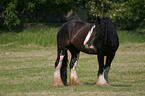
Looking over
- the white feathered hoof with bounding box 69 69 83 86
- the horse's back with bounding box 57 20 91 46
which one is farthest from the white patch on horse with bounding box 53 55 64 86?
the horse's back with bounding box 57 20 91 46

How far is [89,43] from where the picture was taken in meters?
9.53

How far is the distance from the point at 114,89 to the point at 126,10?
27793 mm

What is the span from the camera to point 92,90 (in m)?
8.55

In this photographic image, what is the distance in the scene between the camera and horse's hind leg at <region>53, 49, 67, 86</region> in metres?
9.94

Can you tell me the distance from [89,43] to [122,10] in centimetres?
2725

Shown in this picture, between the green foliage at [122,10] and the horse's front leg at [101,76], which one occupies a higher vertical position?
the horse's front leg at [101,76]

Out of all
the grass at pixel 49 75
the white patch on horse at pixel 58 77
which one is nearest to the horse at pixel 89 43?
the white patch on horse at pixel 58 77

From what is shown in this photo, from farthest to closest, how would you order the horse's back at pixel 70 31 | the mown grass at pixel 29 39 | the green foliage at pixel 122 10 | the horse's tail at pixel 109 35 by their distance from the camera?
the green foliage at pixel 122 10
the mown grass at pixel 29 39
the horse's back at pixel 70 31
the horse's tail at pixel 109 35

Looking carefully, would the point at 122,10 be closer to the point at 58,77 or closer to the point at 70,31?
the point at 70,31

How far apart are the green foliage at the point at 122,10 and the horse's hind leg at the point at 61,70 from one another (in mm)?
23699

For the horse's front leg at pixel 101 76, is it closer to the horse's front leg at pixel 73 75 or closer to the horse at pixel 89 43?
the horse at pixel 89 43

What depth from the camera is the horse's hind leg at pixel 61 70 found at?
32.6 feet

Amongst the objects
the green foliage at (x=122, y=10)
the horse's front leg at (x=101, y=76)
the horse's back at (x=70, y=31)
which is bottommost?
the green foliage at (x=122, y=10)

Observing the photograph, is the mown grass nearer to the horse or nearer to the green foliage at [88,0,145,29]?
the green foliage at [88,0,145,29]
